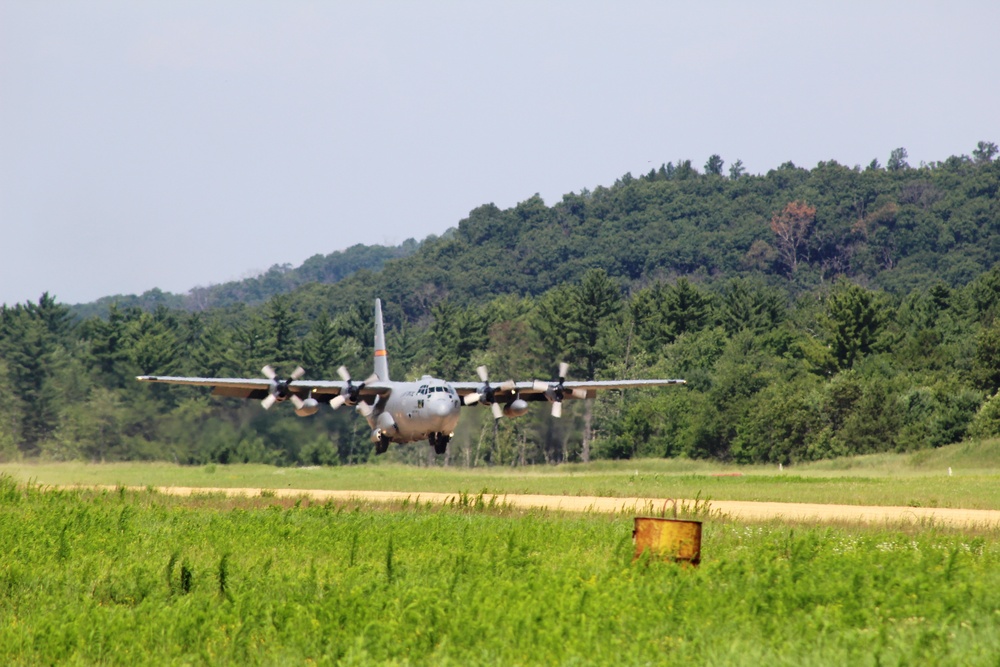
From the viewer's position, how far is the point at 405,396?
161ft

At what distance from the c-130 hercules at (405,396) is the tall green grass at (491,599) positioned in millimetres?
25603

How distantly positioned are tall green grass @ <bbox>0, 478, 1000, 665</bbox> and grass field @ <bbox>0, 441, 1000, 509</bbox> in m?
12.5

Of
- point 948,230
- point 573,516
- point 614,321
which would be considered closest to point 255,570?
point 573,516

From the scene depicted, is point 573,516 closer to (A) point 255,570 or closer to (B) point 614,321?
(A) point 255,570

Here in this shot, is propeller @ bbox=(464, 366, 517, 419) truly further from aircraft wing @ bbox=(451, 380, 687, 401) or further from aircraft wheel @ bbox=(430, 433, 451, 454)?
aircraft wheel @ bbox=(430, 433, 451, 454)

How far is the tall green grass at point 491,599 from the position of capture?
12.6 meters

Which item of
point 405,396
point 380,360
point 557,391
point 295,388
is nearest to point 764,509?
point 405,396

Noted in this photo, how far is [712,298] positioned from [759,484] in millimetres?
70169

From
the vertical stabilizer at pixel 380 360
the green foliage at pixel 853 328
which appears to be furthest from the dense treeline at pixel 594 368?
the vertical stabilizer at pixel 380 360

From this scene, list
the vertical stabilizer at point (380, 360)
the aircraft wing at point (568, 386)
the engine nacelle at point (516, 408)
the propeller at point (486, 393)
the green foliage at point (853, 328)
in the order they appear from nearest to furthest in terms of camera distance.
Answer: the engine nacelle at point (516, 408) → the propeller at point (486, 393) → the aircraft wing at point (568, 386) → the vertical stabilizer at point (380, 360) → the green foliage at point (853, 328)

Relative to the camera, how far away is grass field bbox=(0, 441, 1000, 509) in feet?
112

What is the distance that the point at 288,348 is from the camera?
9144cm

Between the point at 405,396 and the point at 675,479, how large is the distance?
11.6 metres

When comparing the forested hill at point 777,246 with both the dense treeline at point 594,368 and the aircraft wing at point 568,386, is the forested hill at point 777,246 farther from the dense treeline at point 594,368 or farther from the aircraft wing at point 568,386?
the aircraft wing at point 568,386
